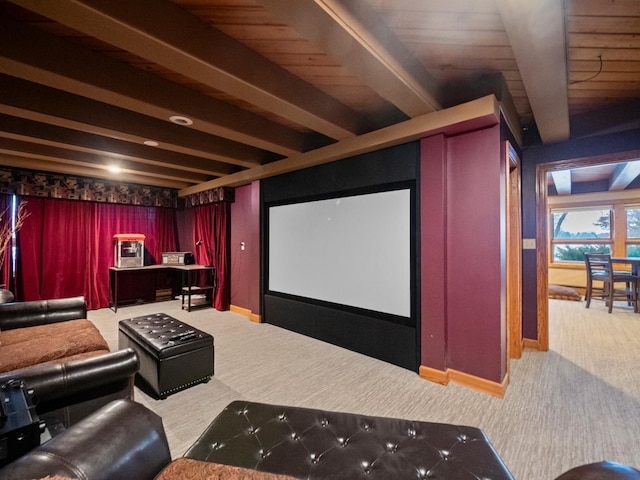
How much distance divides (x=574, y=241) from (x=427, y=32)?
7353 mm

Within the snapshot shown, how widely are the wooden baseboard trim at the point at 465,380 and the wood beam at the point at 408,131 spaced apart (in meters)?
2.09

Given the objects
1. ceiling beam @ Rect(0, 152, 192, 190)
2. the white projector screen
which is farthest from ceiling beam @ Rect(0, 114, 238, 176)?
the white projector screen

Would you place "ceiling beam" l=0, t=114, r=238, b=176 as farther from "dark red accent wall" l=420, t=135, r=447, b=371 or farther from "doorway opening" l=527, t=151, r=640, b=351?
"doorway opening" l=527, t=151, r=640, b=351

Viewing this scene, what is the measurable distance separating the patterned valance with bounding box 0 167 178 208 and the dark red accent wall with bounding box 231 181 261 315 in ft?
6.20

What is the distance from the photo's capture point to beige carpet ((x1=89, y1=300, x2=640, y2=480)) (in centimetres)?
170

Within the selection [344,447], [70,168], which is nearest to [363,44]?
[344,447]

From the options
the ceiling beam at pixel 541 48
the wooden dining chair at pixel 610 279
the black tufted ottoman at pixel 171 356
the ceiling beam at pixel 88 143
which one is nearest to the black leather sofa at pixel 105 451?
the black tufted ottoman at pixel 171 356

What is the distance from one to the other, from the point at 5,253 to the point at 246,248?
11.4 feet

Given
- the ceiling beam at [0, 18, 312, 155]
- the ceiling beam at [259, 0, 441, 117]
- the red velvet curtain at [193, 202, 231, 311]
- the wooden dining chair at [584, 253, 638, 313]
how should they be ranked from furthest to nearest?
the red velvet curtain at [193, 202, 231, 311] → the wooden dining chair at [584, 253, 638, 313] → the ceiling beam at [0, 18, 312, 155] → the ceiling beam at [259, 0, 441, 117]

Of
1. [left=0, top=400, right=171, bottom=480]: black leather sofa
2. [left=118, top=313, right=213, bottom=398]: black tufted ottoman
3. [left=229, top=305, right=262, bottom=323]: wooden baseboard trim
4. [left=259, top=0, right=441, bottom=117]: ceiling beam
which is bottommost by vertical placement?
[left=229, top=305, right=262, bottom=323]: wooden baseboard trim

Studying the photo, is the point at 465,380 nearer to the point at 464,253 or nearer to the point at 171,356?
the point at 464,253

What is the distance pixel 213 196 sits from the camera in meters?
5.11

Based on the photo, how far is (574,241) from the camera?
21.8ft

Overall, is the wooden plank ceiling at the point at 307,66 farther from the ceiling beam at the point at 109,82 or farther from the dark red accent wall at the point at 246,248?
the dark red accent wall at the point at 246,248
